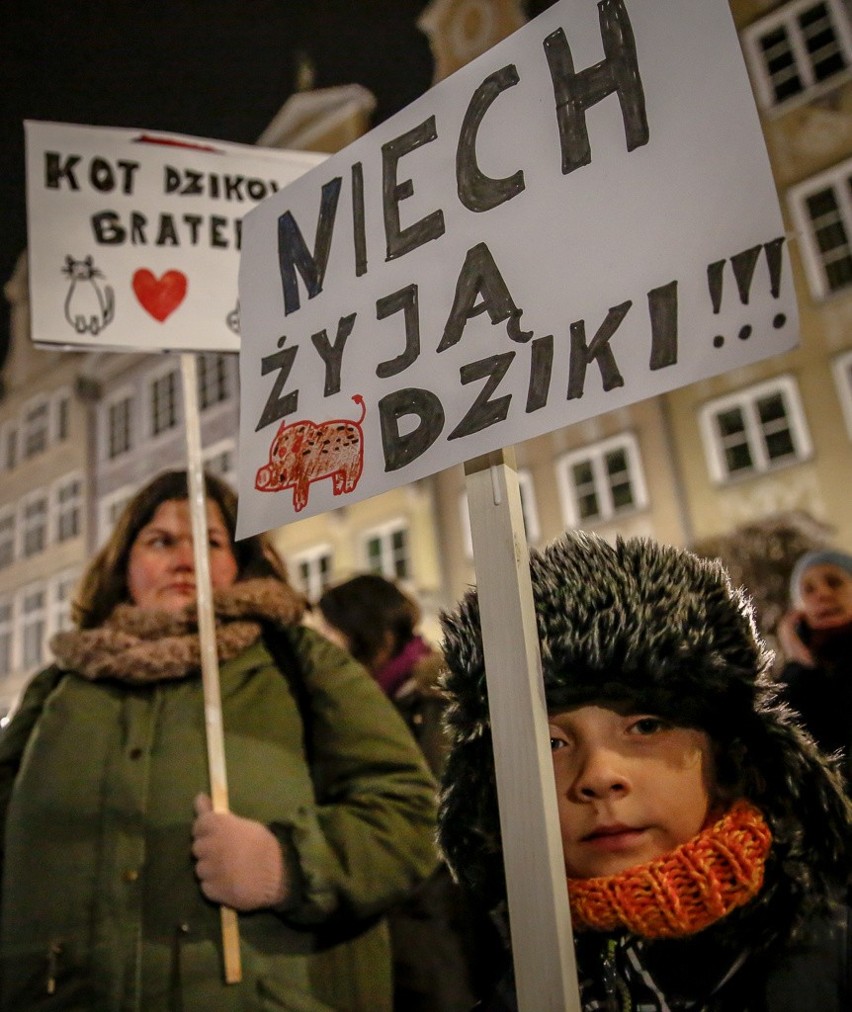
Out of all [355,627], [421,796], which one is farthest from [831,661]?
[355,627]

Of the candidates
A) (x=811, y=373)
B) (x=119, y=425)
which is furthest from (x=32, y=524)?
(x=811, y=373)

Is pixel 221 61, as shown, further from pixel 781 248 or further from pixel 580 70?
pixel 781 248

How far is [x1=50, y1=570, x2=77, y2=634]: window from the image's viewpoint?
4723mm

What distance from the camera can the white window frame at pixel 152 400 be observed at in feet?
20.3

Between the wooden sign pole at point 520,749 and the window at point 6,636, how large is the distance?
170 inches

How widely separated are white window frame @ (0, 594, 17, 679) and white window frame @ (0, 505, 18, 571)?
0.19 metres

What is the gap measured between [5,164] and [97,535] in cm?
298

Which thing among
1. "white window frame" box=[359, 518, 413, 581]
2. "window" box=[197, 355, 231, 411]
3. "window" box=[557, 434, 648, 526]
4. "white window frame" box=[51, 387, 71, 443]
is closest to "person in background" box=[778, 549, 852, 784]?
"window" box=[557, 434, 648, 526]

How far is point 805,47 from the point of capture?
436cm

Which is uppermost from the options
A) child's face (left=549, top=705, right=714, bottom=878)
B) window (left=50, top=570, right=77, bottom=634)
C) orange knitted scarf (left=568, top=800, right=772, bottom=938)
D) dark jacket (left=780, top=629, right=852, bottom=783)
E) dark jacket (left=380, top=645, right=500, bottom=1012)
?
window (left=50, top=570, right=77, bottom=634)

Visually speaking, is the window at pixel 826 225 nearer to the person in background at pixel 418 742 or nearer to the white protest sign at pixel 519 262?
the person in background at pixel 418 742

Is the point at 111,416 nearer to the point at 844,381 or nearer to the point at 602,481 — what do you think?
the point at 602,481

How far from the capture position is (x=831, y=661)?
165 centimetres

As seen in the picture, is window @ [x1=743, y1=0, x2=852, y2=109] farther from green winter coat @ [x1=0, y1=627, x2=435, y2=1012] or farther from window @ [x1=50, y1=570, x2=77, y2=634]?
window @ [x1=50, y1=570, x2=77, y2=634]
